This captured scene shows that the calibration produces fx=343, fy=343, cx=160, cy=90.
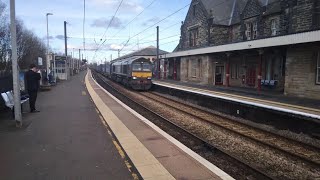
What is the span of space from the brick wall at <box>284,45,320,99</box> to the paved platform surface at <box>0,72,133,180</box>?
14399mm

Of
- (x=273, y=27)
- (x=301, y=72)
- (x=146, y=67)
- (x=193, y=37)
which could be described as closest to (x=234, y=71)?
(x=273, y=27)

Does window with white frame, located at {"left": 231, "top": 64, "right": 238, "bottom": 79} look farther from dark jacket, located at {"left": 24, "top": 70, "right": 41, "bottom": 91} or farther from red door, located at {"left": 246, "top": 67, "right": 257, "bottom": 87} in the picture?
dark jacket, located at {"left": 24, "top": 70, "right": 41, "bottom": 91}

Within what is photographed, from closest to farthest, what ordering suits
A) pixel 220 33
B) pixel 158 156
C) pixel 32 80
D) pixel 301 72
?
pixel 158 156
pixel 32 80
pixel 301 72
pixel 220 33

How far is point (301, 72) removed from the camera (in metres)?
21.7

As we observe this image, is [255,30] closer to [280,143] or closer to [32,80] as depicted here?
[280,143]

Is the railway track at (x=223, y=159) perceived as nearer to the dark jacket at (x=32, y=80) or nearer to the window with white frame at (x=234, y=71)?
the dark jacket at (x=32, y=80)

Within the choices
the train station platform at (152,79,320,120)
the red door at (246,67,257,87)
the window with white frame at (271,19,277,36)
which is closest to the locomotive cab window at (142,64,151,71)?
the red door at (246,67,257,87)

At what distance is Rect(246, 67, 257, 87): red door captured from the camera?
3091 cm

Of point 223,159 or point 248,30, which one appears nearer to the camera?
point 223,159

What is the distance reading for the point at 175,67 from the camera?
1997 inches

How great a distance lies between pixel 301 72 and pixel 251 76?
9.60 metres

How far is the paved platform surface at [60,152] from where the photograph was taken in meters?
6.13

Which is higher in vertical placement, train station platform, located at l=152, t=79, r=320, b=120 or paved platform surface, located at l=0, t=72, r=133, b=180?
train station platform, located at l=152, t=79, r=320, b=120

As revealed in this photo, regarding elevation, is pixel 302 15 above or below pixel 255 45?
above
